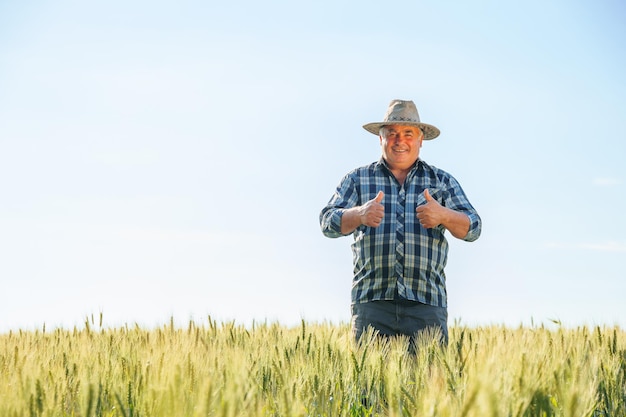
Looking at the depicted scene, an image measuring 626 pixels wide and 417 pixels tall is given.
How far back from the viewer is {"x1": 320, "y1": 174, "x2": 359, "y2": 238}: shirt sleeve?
4.52 meters

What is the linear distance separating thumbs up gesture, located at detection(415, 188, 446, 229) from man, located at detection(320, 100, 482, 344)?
0.04 meters

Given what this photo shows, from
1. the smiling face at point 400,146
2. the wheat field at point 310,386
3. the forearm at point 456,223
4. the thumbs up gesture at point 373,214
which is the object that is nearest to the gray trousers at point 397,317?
the forearm at point 456,223

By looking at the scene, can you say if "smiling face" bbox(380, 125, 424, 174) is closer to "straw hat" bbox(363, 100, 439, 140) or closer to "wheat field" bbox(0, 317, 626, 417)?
"straw hat" bbox(363, 100, 439, 140)

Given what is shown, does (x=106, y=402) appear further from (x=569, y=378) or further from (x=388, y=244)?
(x=388, y=244)

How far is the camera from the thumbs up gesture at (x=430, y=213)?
433 centimetres

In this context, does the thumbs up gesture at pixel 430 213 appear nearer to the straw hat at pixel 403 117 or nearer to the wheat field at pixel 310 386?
the straw hat at pixel 403 117

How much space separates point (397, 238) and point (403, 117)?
0.84 m

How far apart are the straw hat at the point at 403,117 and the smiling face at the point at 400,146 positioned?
5 cm

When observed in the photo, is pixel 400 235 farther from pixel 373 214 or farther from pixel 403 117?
pixel 403 117

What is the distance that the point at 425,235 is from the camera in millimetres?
4629

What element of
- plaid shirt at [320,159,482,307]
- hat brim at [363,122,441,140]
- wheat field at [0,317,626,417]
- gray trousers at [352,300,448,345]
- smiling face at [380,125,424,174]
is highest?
hat brim at [363,122,441,140]

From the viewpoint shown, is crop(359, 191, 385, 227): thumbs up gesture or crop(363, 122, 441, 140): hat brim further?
crop(363, 122, 441, 140): hat brim

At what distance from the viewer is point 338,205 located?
4.75 metres

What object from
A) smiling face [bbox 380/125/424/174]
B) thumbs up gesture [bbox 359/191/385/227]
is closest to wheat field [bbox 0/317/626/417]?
thumbs up gesture [bbox 359/191/385/227]
